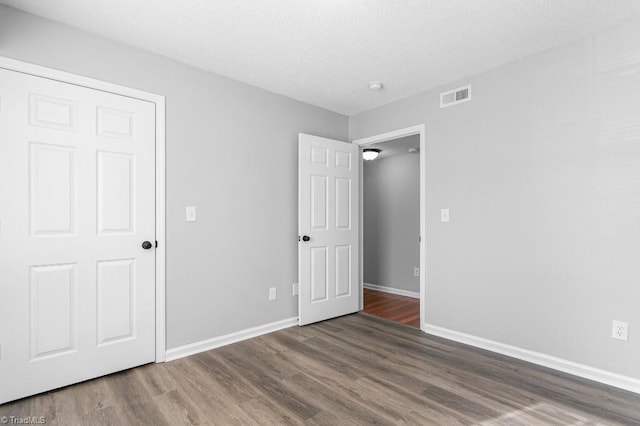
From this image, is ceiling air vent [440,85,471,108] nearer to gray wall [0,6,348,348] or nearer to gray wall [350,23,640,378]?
gray wall [350,23,640,378]

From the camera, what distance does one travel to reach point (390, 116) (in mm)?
3803

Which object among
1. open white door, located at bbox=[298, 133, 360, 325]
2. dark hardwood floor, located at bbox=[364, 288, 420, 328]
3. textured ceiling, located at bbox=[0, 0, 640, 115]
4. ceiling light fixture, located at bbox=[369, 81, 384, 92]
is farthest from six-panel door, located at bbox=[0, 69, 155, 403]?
dark hardwood floor, located at bbox=[364, 288, 420, 328]

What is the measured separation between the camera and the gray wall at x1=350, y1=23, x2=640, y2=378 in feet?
7.52

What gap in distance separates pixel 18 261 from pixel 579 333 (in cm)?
391

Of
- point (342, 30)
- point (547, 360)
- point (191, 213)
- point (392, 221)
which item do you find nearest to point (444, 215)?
point (547, 360)

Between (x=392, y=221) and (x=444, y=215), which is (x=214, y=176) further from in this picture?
(x=392, y=221)

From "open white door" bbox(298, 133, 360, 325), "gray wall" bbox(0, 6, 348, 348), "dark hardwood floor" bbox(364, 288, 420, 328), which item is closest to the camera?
"gray wall" bbox(0, 6, 348, 348)

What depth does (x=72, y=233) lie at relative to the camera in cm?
230

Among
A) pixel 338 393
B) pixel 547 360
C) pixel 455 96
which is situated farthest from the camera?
pixel 455 96

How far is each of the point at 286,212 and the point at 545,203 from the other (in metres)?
2.36

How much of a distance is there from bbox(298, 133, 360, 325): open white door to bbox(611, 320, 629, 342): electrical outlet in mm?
2404

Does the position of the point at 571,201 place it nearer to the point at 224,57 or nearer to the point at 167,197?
the point at 224,57

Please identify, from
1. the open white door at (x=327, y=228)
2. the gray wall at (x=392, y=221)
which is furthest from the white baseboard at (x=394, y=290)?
the open white door at (x=327, y=228)

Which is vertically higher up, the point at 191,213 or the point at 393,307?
the point at 191,213
